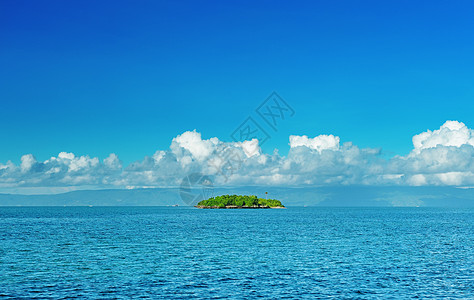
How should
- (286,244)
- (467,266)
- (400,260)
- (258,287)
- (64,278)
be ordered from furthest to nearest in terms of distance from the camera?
1. (286,244)
2. (400,260)
3. (467,266)
4. (64,278)
5. (258,287)

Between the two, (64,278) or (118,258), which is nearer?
(64,278)

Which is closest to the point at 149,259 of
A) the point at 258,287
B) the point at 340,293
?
the point at 258,287

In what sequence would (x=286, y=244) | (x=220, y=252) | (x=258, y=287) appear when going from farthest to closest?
(x=286, y=244) → (x=220, y=252) → (x=258, y=287)

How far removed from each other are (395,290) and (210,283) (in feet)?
63.3

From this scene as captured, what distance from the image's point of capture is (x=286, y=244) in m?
88.6

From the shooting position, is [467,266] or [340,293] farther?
[467,266]

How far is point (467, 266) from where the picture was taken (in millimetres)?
59844

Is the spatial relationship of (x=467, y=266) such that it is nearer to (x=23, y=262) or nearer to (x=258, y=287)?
(x=258, y=287)

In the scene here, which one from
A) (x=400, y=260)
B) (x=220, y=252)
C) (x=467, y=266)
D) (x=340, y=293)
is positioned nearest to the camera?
(x=340, y=293)

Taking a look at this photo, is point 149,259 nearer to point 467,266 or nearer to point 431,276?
point 431,276

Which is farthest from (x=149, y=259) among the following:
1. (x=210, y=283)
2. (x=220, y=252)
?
(x=210, y=283)

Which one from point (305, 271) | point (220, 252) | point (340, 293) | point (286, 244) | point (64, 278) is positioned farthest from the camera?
point (286, 244)

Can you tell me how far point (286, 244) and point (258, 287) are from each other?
4398 centimetres

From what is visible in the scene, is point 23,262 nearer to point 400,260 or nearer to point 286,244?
point 286,244
